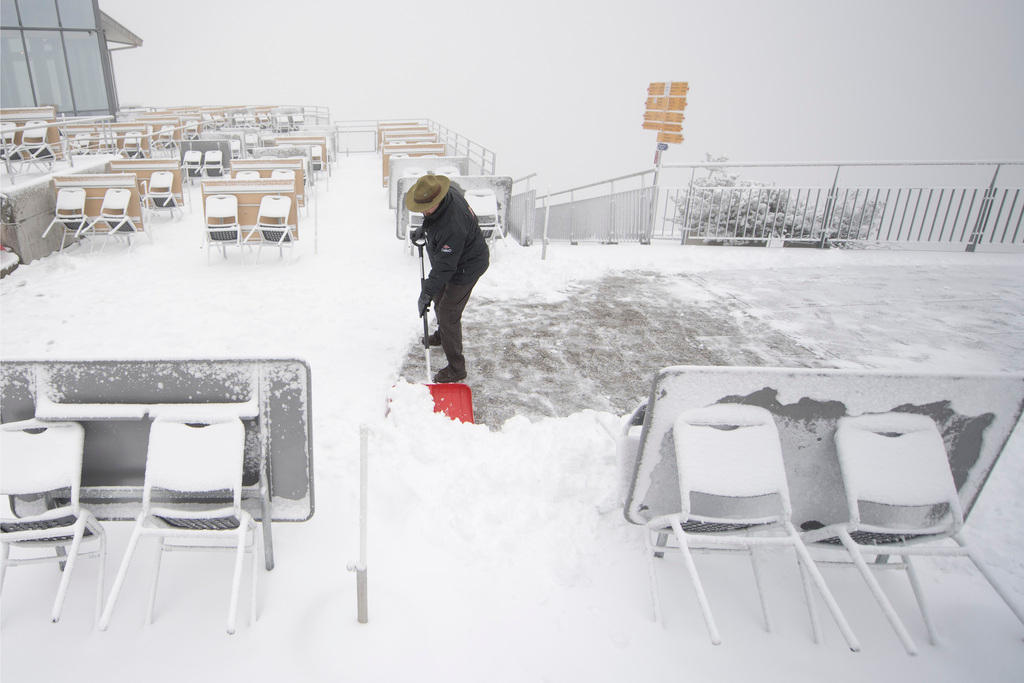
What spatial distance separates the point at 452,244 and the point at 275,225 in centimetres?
483

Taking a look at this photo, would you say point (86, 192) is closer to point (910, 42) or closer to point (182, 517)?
point (182, 517)

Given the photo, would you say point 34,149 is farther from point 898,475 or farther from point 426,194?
point 898,475

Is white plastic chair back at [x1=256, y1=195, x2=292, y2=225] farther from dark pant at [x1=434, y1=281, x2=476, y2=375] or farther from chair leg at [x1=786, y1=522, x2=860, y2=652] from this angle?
chair leg at [x1=786, y1=522, x2=860, y2=652]

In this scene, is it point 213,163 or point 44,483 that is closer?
point 44,483

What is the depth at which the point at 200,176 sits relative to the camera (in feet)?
45.1

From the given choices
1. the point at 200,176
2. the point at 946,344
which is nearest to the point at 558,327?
the point at 946,344

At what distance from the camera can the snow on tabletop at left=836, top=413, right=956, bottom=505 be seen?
238 cm

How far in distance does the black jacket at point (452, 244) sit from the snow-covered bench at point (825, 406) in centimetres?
256

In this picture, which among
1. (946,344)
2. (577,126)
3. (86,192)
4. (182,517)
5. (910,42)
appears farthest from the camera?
(577,126)

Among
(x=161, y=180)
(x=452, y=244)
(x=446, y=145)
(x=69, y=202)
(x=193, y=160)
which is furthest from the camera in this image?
(x=446, y=145)

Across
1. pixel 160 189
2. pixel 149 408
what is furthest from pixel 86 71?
pixel 149 408

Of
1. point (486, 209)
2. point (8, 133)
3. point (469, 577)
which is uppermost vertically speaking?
point (8, 133)

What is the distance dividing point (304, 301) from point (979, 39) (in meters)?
81.1

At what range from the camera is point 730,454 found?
2381 millimetres
